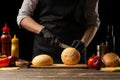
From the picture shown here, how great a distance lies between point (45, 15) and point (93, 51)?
1.56 metres

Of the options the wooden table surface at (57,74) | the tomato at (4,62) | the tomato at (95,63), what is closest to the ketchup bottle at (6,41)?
the tomato at (4,62)

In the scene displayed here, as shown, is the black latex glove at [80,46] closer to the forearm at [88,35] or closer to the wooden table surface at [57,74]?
the forearm at [88,35]

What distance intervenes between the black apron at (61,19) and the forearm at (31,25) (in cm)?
15

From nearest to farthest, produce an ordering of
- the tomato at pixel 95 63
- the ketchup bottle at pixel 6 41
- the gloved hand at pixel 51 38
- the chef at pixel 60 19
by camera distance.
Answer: the tomato at pixel 95 63 < the ketchup bottle at pixel 6 41 < the gloved hand at pixel 51 38 < the chef at pixel 60 19

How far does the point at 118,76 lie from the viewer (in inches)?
77.2

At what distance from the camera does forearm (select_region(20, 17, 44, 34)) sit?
2.97 m

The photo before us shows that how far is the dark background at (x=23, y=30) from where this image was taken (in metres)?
4.40

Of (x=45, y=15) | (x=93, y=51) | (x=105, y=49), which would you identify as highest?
(x=45, y=15)

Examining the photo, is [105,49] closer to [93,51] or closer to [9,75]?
[9,75]

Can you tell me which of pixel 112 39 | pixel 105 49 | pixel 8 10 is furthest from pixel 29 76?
pixel 8 10

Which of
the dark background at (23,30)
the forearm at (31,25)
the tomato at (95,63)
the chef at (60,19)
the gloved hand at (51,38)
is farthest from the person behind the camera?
the dark background at (23,30)

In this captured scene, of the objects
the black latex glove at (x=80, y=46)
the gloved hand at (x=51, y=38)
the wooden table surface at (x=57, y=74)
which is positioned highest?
the gloved hand at (x=51, y=38)

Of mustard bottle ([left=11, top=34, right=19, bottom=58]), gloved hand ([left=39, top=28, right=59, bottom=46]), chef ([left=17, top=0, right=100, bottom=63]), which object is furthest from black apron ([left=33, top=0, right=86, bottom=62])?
mustard bottle ([left=11, top=34, right=19, bottom=58])

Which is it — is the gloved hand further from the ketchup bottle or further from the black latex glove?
the ketchup bottle
